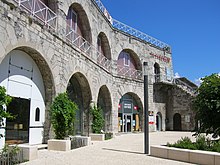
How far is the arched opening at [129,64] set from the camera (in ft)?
78.8

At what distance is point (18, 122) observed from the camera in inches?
389

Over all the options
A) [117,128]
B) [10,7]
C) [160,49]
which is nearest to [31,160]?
[10,7]

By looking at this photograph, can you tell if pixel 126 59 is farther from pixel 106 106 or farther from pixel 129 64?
pixel 106 106

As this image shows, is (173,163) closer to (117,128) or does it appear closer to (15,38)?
(15,38)

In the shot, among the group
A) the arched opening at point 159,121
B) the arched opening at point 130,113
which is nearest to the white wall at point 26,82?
the arched opening at point 130,113

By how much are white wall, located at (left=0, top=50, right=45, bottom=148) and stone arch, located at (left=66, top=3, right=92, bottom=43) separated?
248 inches

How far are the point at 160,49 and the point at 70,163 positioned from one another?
23750mm

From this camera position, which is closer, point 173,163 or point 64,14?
point 173,163

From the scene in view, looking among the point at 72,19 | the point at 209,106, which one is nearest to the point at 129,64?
the point at 72,19

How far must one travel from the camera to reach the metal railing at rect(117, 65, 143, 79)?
23677mm

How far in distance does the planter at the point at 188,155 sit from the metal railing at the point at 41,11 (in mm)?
6982

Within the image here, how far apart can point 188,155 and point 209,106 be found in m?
2.30

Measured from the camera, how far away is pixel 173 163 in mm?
7625

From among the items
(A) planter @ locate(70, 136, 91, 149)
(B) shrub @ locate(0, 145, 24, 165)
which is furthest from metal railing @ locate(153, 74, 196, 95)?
(B) shrub @ locate(0, 145, 24, 165)
